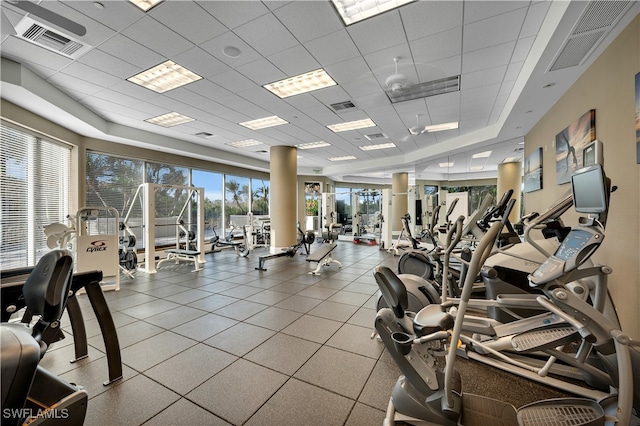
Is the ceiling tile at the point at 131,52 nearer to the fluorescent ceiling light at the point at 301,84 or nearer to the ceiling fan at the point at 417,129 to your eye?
the fluorescent ceiling light at the point at 301,84

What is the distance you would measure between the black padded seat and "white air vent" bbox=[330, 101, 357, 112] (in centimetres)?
435

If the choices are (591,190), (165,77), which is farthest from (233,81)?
(591,190)

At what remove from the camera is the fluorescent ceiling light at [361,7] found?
260 cm

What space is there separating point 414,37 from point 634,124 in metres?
2.29

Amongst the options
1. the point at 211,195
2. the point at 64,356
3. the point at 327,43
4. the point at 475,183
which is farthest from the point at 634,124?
the point at 475,183

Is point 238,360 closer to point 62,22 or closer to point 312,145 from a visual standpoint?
point 62,22

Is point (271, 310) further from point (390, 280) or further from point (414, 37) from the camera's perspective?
point (414, 37)

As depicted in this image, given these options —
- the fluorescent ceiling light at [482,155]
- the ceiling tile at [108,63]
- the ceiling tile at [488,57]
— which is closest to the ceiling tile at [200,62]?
the ceiling tile at [108,63]

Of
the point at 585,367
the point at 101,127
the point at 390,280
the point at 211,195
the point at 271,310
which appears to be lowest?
the point at 271,310

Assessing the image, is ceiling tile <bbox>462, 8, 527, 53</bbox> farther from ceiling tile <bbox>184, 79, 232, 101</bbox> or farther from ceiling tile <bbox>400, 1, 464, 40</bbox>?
ceiling tile <bbox>184, 79, 232, 101</bbox>

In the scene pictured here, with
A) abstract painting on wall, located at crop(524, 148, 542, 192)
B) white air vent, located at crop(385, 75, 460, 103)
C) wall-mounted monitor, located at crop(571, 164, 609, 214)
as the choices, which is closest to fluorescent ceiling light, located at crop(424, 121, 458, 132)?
abstract painting on wall, located at crop(524, 148, 542, 192)

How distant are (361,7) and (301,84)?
1797 millimetres

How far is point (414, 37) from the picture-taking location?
306cm

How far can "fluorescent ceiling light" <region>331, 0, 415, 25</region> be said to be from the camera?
2600 millimetres
